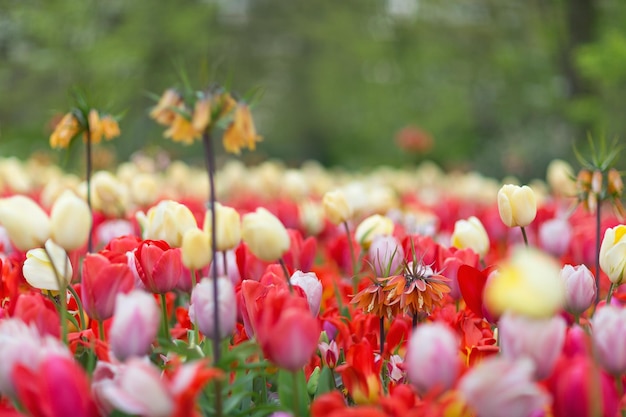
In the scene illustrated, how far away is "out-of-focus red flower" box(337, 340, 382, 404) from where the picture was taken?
116 centimetres

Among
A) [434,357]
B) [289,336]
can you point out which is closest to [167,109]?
[289,336]

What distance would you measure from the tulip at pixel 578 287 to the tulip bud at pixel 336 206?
777mm

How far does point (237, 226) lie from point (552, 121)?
1461 cm

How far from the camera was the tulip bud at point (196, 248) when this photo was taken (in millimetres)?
1167

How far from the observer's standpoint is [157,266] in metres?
1.37

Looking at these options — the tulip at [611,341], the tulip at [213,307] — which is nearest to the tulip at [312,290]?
the tulip at [213,307]

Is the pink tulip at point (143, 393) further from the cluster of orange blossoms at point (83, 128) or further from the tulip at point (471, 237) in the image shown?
the tulip at point (471, 237)

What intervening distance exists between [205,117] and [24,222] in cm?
33

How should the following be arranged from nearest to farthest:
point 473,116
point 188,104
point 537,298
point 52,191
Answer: point 537,298 < point 188,104 < point 52,191 < point 473,116

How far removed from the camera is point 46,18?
12.1 meters

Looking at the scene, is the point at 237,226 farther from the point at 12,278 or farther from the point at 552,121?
the point at 552,121

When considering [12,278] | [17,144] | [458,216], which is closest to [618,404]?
[12,278]

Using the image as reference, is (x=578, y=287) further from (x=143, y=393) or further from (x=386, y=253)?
(x=143, y=393)

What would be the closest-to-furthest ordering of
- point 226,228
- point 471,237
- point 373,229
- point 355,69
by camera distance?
1. point 226,228
2. point 471,237
3. point 373,229
4. point 355,69
